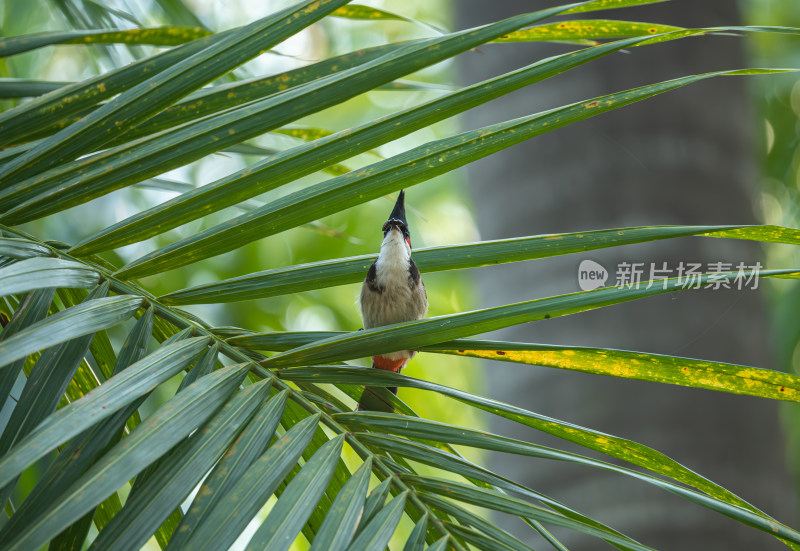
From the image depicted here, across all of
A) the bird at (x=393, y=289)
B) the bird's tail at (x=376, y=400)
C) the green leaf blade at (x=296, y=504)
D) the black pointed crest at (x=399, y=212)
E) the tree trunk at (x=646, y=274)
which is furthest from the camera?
the tree trunk at (x=646, y=274)

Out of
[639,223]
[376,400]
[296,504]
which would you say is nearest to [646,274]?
[639,223]

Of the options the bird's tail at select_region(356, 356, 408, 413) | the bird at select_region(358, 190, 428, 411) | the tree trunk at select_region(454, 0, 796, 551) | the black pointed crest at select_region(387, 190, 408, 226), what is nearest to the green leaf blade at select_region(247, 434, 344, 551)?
the bird's tail at select_region(356, 356, 408, 413)

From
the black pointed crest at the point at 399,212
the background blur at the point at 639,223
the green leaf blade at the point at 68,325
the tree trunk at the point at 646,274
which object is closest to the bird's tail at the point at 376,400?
the green leaf blade at the point at 68,325

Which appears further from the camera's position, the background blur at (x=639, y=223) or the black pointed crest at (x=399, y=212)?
the background blur at (x=639, y=223)

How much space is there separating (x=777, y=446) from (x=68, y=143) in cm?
276

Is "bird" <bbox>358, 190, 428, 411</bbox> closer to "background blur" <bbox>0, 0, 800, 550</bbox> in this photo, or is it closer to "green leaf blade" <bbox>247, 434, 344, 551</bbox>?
"background blur" <bbox>0, 0, 800, 550</bbox>

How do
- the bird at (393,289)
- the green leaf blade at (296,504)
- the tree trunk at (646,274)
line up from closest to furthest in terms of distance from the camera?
the green leaf blade at (296,504)
the bird at (393,289)
the tree trunk at (646,274)

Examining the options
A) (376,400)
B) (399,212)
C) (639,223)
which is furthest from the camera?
(639,223)

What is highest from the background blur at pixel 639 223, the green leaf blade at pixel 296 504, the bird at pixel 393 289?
the background blur at pixel 639 223

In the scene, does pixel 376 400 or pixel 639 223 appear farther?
pixel 639 223

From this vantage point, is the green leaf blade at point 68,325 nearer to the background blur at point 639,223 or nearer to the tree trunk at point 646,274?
the background blur at point 639,223

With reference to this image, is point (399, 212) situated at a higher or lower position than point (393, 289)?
higher

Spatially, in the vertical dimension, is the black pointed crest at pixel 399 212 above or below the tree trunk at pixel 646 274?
below

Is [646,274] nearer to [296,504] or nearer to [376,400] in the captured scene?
[376,400]
